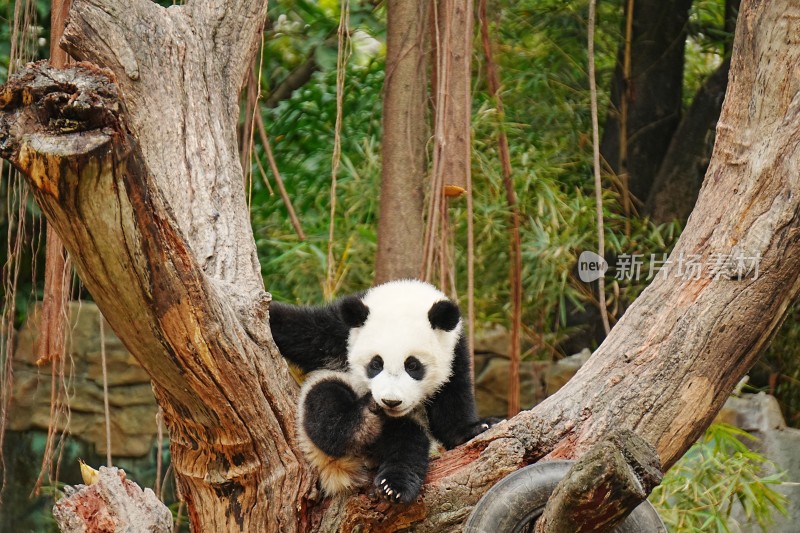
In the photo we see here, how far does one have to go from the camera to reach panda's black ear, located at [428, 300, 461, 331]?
275cm

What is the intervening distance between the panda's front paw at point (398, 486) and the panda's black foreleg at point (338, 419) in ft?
0.46

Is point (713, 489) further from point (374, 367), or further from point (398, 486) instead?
point (398, 486)

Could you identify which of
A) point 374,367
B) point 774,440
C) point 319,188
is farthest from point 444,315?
point 774,440

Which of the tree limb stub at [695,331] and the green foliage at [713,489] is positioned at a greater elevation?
the tree limb stub at [695,331]

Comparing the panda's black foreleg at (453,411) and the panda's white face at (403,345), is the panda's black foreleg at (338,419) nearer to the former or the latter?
the panda's white face at (403,345)

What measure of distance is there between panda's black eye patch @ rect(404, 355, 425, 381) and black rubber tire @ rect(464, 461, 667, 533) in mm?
783

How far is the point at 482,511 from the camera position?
6.40ft

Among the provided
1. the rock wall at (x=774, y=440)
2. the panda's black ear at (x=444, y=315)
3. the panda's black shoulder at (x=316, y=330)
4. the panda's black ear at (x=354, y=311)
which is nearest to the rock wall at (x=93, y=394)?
the panda's black shoulder at (x=316, y=330)

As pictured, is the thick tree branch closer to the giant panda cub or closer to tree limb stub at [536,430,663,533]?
the giant panda cub

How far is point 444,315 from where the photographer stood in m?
2.78

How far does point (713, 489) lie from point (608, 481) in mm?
2425

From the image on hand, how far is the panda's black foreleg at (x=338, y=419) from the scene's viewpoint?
7.37 ft

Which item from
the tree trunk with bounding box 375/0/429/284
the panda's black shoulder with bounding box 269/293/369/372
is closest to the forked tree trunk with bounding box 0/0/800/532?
the panda's black shoulder with bounding box 269/293/369/372

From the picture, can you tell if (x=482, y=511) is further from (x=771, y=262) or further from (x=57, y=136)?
(x=57, y=136)
